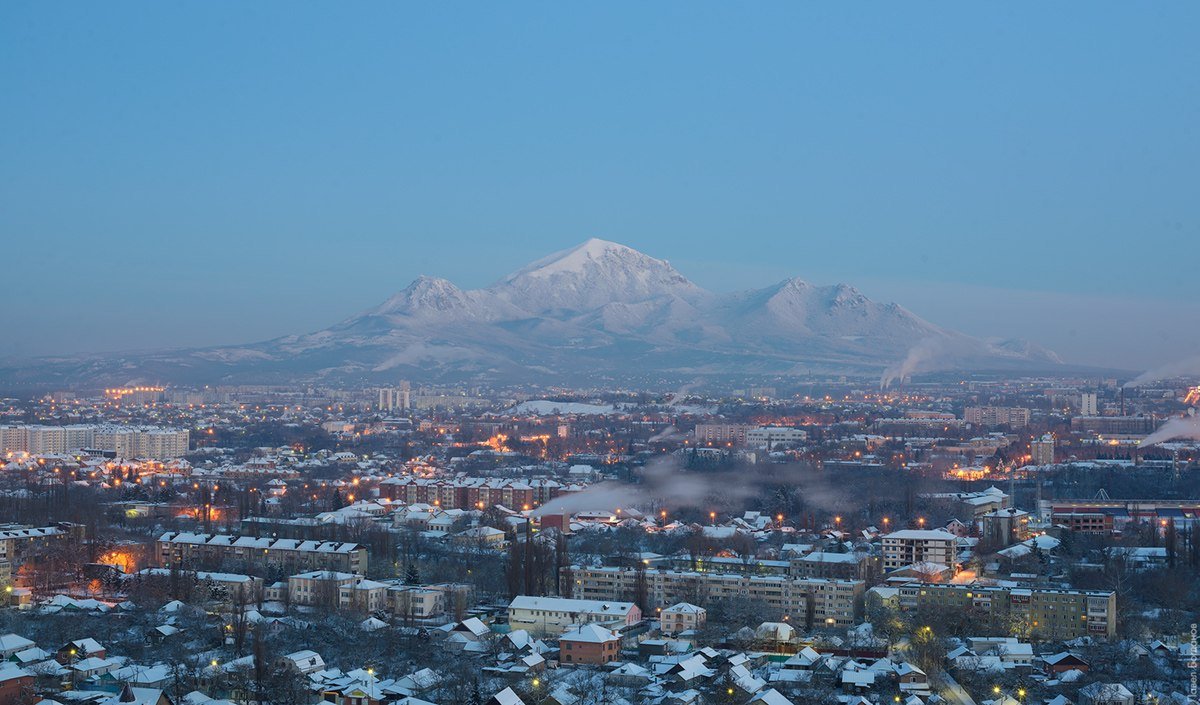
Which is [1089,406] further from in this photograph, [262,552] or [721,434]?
[262,552]

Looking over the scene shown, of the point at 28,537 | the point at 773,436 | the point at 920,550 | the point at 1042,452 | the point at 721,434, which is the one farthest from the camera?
the point at 721,434

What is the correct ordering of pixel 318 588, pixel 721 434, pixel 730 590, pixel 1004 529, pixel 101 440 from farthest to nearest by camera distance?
pixel 721 434
pixel 101 440
pixel 1004 529
pixel 730 590
pixel 318 588

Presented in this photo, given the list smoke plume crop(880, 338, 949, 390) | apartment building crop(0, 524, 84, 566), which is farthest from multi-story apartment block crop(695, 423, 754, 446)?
smoke plume crop(880, 338, 949, 390)

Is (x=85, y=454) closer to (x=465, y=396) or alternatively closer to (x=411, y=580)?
(x=411, y=580)

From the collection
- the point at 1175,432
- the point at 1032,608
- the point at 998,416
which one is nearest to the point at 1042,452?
the point at 1175,432

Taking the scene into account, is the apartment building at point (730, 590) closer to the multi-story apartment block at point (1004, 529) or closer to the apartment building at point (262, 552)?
the apartment building at point (262, 552)

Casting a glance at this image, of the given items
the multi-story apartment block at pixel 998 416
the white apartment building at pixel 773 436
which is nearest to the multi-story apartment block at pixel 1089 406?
the multi-story apartment block at pixel 998 416
